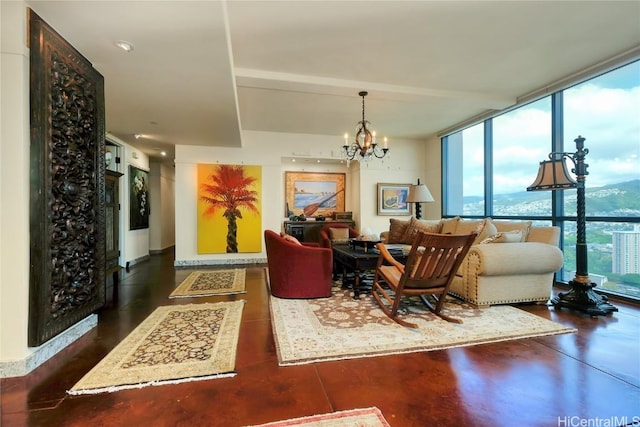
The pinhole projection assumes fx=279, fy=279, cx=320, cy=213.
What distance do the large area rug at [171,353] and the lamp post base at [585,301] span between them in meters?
3.56

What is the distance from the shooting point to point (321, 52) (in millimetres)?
3223

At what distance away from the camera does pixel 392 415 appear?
1475 millimetres

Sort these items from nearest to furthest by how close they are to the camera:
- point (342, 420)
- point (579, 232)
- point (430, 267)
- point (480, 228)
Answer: point (342, 420)
point (430, 267)
point (579, 232)
point (480, 228)

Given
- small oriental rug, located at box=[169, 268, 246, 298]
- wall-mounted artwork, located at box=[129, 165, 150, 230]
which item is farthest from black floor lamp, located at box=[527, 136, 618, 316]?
wall-mounted artwork, located at box=[129, 165, 150, 230]

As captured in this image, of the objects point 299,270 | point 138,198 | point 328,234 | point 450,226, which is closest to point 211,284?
point 299,270

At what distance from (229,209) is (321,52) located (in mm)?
3862

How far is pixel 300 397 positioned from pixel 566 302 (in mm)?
3247

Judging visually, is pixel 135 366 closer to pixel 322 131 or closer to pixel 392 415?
pixel 392 415

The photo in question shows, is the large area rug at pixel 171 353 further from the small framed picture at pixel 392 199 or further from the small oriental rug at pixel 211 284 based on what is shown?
the small framed picture at pixel 392 199

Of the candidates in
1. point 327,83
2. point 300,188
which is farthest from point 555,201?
point 300,188

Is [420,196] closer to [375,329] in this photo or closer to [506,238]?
[506,238]

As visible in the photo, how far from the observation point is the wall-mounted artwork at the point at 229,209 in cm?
591

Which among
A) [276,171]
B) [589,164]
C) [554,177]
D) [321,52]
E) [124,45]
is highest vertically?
[321,52]

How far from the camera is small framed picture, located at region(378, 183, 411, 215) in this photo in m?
6.97
